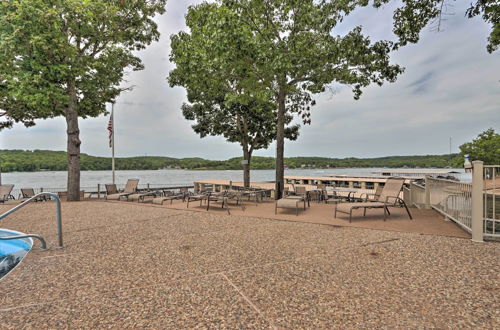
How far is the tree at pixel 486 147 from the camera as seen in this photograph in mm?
37625

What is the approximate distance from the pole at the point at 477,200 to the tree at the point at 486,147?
4324 cm

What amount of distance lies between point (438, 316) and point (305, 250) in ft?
7.12

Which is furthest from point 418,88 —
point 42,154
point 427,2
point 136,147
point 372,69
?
point 42,154

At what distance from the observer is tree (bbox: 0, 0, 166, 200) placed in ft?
34.5

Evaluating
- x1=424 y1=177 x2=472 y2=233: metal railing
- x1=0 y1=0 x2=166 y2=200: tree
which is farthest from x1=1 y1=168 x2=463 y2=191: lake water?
x1=424 y1=177 x2=472 y2=233: metal railing

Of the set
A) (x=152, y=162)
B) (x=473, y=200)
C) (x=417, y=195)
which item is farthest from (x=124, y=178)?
(x=473, y=200)

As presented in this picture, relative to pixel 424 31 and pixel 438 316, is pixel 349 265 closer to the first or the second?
pixel 438 316

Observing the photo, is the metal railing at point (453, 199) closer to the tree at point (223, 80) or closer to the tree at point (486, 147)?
the tree at point (223, 80)

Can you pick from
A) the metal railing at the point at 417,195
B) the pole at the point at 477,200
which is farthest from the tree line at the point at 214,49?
the pole at the point at 477,200

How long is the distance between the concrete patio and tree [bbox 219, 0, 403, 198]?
261 inches

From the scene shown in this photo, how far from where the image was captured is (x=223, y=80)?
12.2 m

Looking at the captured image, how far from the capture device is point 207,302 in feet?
9.22

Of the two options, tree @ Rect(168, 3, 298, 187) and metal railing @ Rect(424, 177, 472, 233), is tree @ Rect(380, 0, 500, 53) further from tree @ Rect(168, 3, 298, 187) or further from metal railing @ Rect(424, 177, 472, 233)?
tree @ Rect(168, 3, 298, 187)

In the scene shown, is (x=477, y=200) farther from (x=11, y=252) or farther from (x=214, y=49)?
(x=214, y=49)
